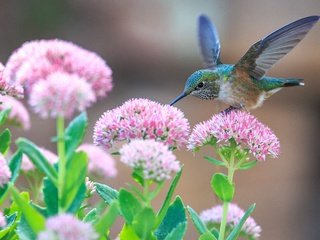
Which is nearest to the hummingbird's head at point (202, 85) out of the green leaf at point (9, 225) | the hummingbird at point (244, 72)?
the hummingbird at point (244, 72)

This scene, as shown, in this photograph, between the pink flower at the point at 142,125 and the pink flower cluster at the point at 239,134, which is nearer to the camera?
the pink flower at the point at 142,125

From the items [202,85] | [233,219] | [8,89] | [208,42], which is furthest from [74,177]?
[208,42]

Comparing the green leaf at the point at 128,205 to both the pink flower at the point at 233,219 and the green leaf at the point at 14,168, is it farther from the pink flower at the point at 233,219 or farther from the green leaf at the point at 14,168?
the pink flower at the point at 233,219

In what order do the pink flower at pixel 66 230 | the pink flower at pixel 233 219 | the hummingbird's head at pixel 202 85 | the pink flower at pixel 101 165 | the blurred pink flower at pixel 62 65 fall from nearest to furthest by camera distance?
the pink flower at pixel 66 230 → the blurred pink flower at pixel 62 65 → the pink flower at pixel 233 219 → the hummingbird's head at pixel 202 85 → the pink flower at pixel 101 165

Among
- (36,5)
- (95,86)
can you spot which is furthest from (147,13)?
(95,86)

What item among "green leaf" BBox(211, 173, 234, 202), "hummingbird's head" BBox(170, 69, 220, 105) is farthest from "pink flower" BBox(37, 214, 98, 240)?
"hummingbird's head" BBox(170, 69, 220, 105)

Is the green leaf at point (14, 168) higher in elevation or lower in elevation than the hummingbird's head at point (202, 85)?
lower
